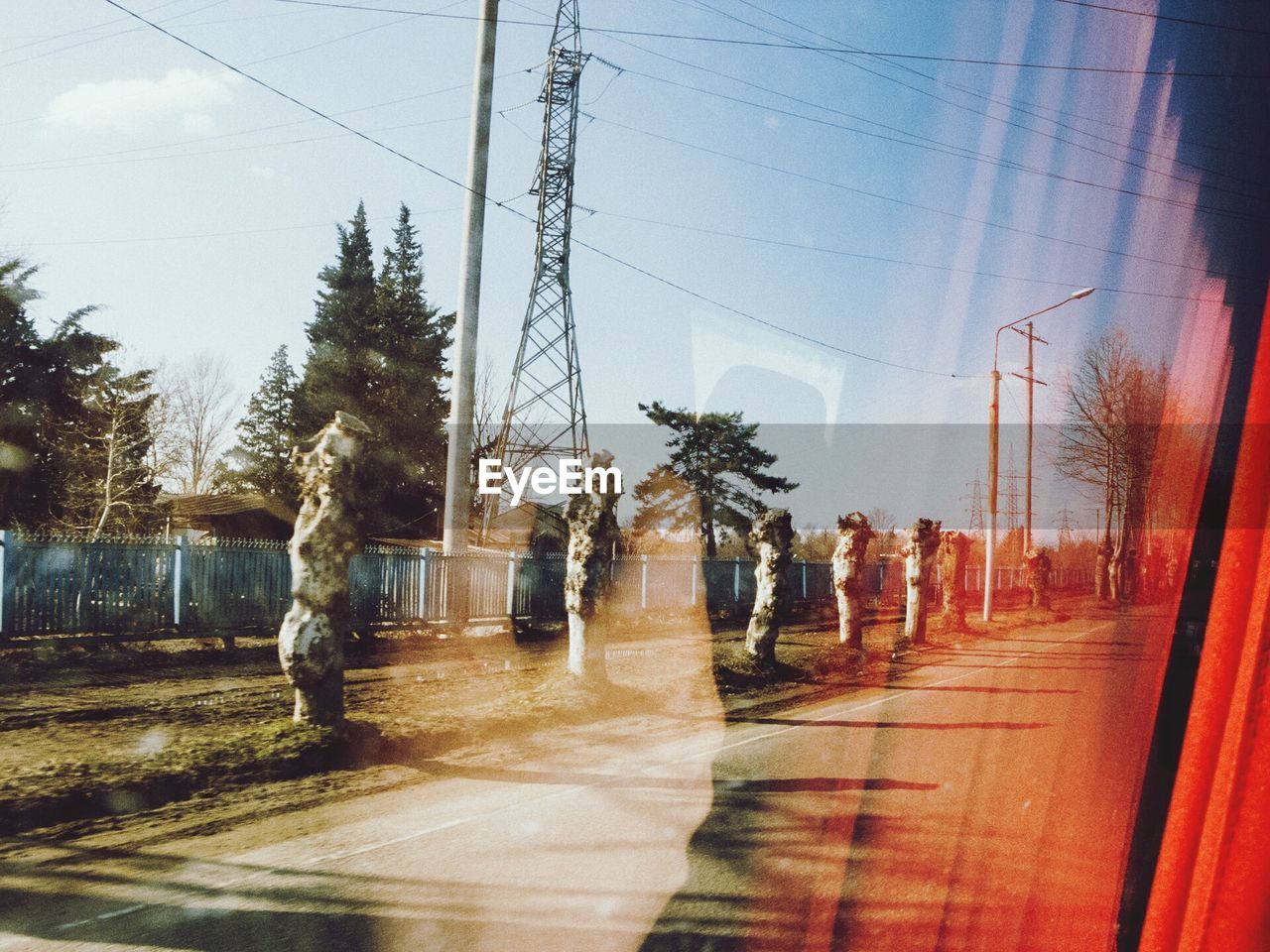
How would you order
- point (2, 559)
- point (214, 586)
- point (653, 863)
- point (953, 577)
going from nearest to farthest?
point (653, 863), point (2, 559), point (214, 586), point (953, 577)

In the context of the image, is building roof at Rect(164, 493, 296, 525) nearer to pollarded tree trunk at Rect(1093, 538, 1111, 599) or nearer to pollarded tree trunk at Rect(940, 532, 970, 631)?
pollarded tree trunk at Rect(940, 532, 970, 631)

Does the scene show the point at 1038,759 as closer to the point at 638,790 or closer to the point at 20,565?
the point at 638,790

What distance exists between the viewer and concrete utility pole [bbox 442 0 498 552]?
608 inches

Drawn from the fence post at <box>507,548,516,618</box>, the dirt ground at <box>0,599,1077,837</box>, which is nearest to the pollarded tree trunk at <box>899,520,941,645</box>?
the dirt ground at <box>0,599,1077,837</box>

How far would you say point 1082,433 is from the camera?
2489cm

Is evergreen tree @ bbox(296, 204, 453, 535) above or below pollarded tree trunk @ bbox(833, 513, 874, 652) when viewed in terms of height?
above

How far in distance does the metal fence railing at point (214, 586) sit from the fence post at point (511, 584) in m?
0.02

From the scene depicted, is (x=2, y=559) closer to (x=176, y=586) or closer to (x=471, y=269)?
(x=176, y=586)

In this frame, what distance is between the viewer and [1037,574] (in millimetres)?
35219

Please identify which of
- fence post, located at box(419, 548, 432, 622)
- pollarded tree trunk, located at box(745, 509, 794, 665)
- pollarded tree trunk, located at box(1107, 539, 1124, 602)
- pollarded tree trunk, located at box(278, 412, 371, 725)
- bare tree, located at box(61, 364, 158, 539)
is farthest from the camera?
pollarded tree trunk, located at box(1107, 539, 1124, 602)

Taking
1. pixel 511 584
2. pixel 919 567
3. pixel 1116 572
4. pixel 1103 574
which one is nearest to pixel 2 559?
pixel 511 584

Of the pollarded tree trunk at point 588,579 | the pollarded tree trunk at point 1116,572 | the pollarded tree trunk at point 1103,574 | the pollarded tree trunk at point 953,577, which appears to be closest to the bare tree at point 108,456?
the pollarded tree trunk at point 588,579

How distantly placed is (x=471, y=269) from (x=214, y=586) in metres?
7.27

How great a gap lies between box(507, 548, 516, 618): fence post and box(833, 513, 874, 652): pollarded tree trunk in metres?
7.39
